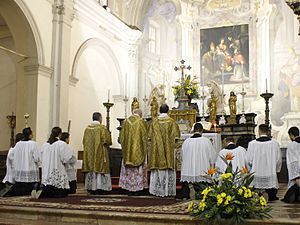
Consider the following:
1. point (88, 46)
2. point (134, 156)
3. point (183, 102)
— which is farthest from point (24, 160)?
point (88, 46)

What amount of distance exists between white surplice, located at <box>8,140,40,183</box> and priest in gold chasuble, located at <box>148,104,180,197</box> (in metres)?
2.34

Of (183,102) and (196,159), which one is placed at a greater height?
(183,102)

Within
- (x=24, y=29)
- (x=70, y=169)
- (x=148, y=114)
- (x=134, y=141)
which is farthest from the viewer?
(x=148, y=114)

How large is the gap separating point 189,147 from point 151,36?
11712mm

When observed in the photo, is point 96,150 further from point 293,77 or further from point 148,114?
point 293,77

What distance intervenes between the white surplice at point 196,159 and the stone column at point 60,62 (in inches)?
237

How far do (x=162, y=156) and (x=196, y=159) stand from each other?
2.43 feet

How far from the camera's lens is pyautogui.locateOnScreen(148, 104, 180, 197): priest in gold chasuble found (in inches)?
337

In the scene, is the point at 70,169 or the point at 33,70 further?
the point at 33,70

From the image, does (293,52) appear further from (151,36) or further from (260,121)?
(151,36)

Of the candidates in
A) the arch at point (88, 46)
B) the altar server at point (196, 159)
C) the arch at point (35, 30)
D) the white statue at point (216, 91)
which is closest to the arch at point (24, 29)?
the arch at point (35, 30)

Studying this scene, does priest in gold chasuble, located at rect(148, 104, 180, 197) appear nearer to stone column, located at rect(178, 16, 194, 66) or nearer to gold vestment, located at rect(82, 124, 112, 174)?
gold vestment, located at rect(82, 124, 112, 174)

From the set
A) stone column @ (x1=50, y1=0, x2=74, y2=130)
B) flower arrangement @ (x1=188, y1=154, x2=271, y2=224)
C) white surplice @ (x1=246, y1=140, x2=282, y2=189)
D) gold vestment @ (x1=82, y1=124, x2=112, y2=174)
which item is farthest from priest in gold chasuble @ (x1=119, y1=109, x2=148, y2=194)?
stone column @ (x1=50, y1=0, x2=74, y2=130)

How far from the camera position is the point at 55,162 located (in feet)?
27.3
